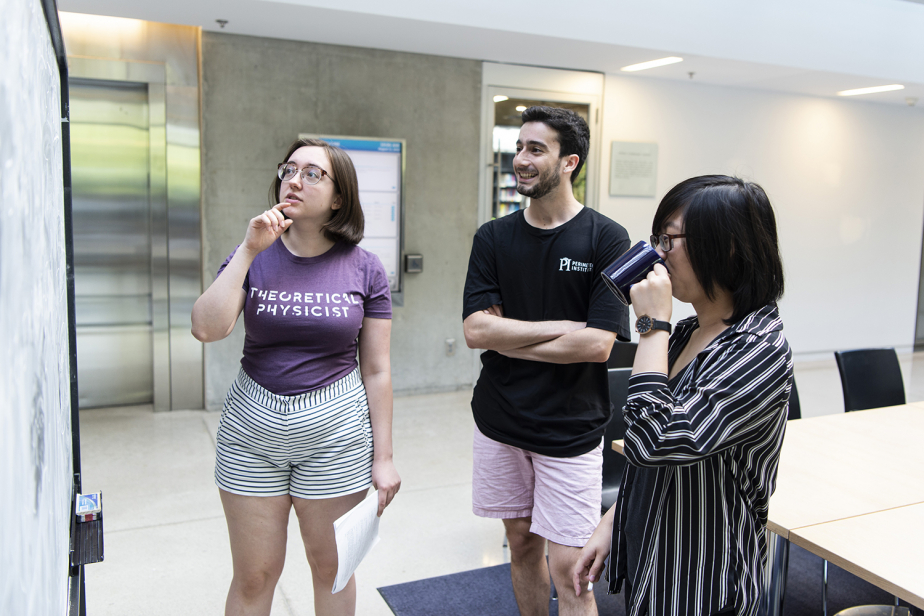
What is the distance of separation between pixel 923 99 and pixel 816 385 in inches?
127

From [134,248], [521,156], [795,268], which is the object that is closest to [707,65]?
[795,268]

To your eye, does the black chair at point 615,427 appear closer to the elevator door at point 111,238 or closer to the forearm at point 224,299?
the forearm at point 224,299

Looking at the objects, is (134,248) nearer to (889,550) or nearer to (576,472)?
(576,472)

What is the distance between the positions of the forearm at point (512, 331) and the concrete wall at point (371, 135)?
3.32 m

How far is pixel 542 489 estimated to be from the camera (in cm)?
215

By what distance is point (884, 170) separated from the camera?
755cm

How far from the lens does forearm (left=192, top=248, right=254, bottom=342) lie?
173 centimetres

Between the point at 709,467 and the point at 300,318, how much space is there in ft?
3.32

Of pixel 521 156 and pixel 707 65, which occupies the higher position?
pixel 707 65

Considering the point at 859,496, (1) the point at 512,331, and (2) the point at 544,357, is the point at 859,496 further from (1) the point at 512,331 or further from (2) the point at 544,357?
(1) the point at 512,331

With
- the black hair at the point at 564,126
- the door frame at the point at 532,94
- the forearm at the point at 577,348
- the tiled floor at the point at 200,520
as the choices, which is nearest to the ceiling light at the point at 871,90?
the door frame at the point at 532,94

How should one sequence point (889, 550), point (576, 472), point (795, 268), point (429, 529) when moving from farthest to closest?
point (795, 268) → point (429, 529) → point (576, 472) → point (889, 550)

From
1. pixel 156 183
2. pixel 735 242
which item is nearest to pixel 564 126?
pixel 735 242

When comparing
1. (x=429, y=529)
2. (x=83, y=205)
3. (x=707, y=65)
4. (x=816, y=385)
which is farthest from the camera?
(x=816, y=385)
